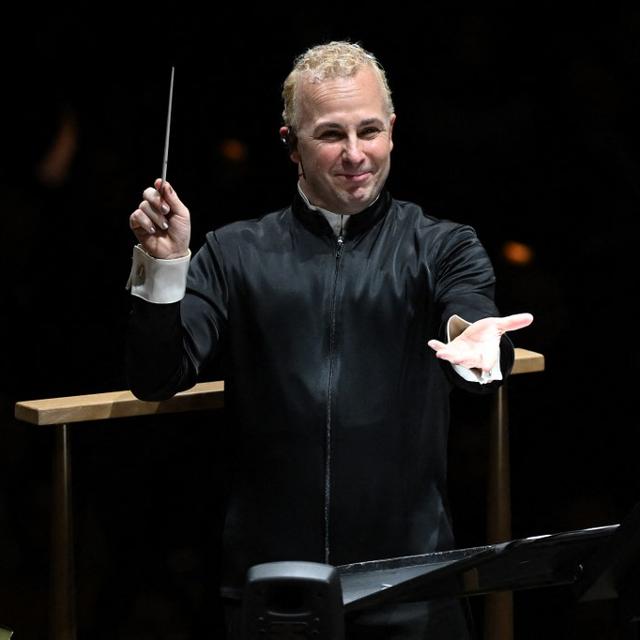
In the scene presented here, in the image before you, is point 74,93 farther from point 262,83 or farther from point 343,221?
point 343,221

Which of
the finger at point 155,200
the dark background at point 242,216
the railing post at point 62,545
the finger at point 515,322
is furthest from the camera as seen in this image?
the dark background at point 242,216

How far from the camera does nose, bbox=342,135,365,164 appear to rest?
85.1 inches

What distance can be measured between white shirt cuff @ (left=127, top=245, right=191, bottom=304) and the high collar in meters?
0.29

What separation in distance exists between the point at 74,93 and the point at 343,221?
0.62 meters

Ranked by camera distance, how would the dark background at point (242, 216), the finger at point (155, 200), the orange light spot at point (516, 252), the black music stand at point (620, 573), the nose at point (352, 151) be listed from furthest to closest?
the orange light spot at point (516, 252), the dark background at point (242, 216), the nose at point (352, 151), the finger at point (155, 200), the black music stand at point (620, 573)

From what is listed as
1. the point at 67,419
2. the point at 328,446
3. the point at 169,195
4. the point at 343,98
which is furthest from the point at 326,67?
the point at 67,419

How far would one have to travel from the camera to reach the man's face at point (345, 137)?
2.18 meters

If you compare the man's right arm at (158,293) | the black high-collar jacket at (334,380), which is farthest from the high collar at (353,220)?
the man's right arm at (158,293)

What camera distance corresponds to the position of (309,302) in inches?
86.9

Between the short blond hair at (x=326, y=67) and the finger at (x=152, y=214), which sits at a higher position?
the short blond hair at (x=326, y=67)

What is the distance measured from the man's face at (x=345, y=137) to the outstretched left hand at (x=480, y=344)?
40 centimetres

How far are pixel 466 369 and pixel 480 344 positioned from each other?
5 cm

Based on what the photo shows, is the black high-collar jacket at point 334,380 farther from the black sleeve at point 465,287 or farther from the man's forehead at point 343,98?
the man's forehead at point 343,98

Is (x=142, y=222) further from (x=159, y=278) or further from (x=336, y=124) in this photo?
(x=336, y=124)
